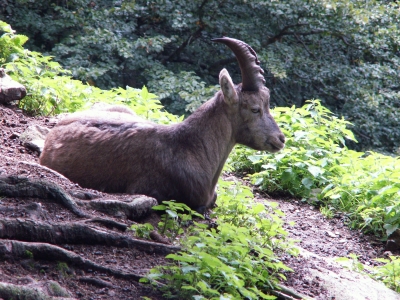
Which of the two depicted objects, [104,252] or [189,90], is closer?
[104,252]

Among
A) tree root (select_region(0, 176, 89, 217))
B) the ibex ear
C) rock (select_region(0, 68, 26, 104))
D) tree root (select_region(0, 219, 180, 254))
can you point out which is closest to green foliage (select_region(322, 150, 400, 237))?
the ibex ear

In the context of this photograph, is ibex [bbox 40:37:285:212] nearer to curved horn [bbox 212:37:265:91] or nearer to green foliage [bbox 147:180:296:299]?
curved horn [bbox 212:37:265:91]

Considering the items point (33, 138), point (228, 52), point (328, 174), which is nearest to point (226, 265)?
point (33, 138)

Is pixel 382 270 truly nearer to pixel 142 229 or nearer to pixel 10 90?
pixel 142 229

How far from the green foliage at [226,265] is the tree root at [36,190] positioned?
0.88m

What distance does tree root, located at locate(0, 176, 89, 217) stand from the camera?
4.33 meters

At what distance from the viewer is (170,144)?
19.0 ft

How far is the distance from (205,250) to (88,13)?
990cm

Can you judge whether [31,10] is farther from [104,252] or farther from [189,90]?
[104,252]

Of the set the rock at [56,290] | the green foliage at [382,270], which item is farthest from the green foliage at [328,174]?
the rock at [56,290]

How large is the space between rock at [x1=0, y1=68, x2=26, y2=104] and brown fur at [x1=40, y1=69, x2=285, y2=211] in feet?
5.55

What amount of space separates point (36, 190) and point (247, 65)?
8.88ft

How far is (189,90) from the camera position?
39.8 feet

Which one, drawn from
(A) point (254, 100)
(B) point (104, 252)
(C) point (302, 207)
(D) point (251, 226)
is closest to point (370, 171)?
(C) point (302, 207)
